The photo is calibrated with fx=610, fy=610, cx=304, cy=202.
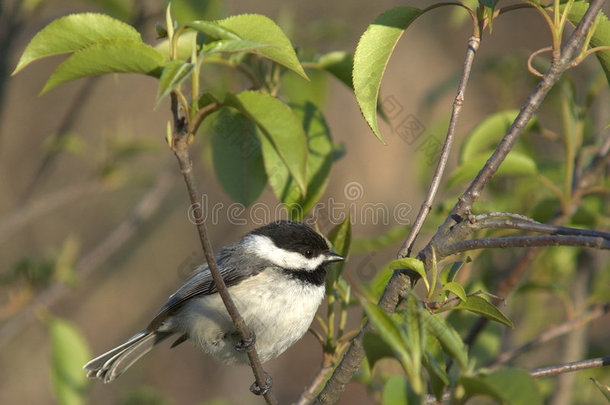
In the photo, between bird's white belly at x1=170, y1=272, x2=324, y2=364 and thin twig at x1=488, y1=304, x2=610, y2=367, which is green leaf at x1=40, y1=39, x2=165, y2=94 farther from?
thin twig at x1=488, y1=304, x2=610, y2=367

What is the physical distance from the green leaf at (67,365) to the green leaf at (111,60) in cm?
210

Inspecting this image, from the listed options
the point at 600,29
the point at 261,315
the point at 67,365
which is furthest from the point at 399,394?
the point at 67,365

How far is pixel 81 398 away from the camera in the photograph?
10.7ft

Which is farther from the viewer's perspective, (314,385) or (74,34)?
(314,385)

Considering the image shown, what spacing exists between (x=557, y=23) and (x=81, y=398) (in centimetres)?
290

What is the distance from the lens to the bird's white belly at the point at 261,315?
2.82 meters

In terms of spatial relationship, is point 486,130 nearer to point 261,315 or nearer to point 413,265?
point 261,315

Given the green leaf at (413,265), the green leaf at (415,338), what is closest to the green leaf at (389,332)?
the green leaf at (415,338)

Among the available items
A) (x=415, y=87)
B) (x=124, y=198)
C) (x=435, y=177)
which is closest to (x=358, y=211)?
(x=415, y=87)

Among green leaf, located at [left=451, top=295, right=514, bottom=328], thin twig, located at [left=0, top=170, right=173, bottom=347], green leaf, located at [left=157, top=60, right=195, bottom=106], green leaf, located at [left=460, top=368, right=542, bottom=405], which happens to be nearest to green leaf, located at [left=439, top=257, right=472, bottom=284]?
green leaf, located at [left=451, top=295, right=514, bottom=328]

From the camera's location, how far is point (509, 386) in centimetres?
128

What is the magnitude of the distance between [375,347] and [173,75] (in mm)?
802

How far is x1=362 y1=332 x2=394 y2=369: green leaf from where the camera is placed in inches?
57.2

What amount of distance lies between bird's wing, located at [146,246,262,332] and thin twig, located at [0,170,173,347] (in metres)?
0.77
